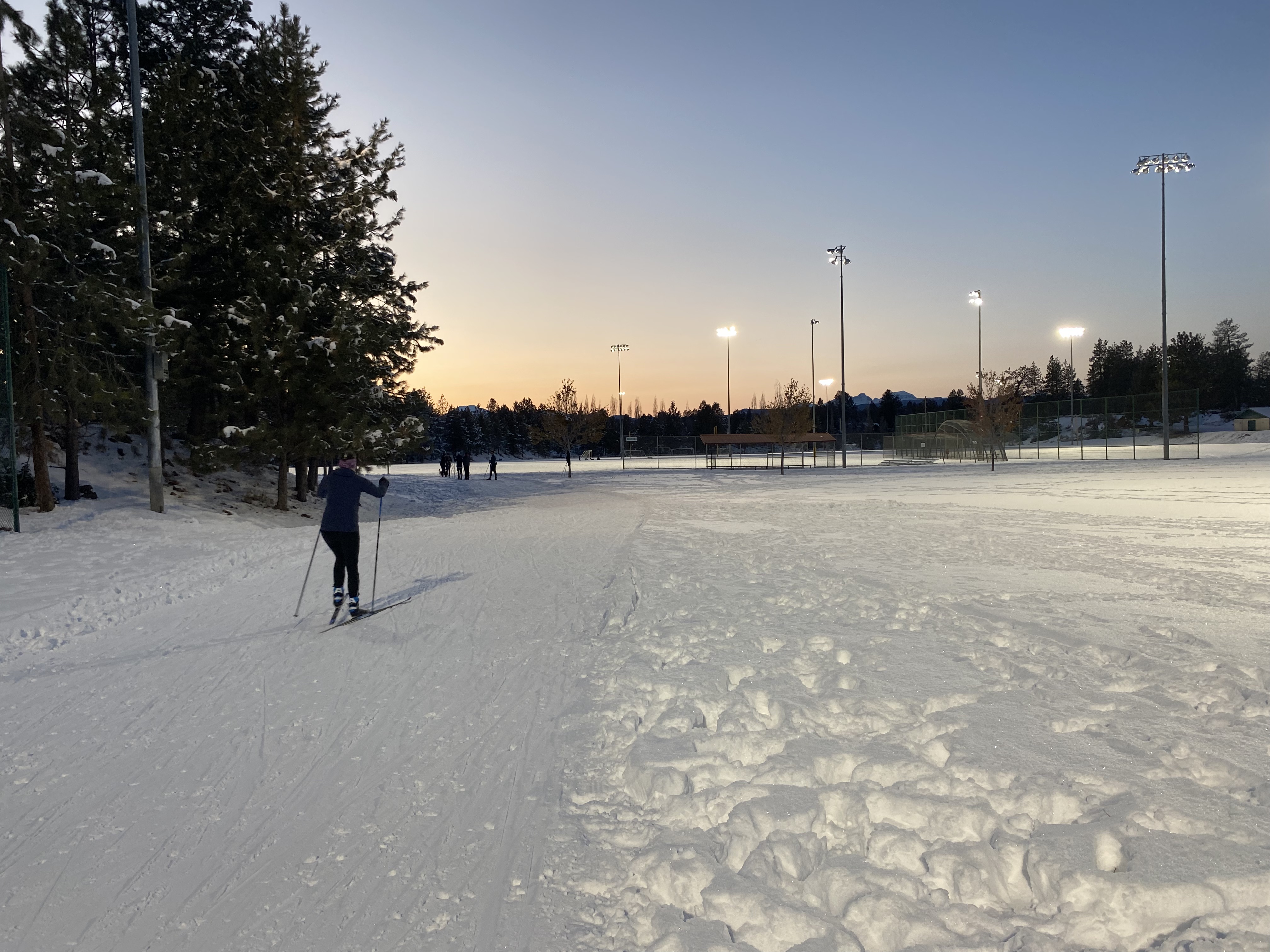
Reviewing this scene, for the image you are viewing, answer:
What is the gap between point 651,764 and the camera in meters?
4.14

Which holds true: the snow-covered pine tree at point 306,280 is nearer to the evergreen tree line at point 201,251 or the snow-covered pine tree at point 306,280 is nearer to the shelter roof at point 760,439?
the evergreen tree line at point 201,251

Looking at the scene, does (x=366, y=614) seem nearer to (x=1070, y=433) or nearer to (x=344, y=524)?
(x=344, y=524)

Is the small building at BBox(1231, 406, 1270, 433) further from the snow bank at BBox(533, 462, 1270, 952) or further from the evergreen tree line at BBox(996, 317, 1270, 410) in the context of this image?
the snow bank at BBox(533, 462, 1270, 952)

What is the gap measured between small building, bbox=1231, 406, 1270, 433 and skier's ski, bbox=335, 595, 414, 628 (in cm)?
8171

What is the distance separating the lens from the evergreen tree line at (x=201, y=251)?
558 inches

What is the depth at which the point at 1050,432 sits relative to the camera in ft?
185

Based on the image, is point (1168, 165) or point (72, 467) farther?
point (1168, 165)

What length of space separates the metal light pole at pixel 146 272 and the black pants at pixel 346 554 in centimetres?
1031

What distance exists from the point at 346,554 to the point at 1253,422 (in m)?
96.5

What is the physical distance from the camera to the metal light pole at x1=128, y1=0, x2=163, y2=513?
15.0 meters

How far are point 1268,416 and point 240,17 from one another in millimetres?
98853

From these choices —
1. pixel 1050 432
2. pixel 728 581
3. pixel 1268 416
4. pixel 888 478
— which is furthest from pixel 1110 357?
pixel 728 581

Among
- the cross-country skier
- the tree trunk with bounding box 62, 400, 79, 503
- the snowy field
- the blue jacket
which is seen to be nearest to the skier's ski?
the cross-country skier

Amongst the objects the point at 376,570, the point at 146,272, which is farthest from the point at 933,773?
the point at 146,272
